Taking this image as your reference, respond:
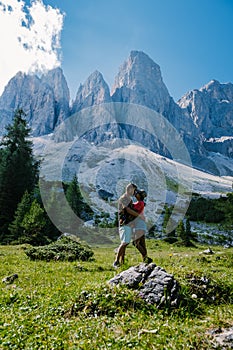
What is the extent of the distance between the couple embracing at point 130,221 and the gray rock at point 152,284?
388 centimetres

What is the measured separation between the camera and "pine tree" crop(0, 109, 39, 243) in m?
39.4

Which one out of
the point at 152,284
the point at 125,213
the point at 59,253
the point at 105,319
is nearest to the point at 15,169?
the point at 59,253

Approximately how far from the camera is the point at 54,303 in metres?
6.42

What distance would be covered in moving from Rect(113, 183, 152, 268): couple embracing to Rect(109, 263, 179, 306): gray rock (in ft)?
12.7

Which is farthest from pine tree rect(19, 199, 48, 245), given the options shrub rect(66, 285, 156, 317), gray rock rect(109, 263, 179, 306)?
shrub rect(66, 285, 156, 317)

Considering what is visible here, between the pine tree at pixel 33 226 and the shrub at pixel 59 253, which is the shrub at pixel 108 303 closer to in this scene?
the shrub at pixel 59 253

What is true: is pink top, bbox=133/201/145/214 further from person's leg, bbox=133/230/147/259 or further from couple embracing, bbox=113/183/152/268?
person's leg, bbox=133/230/147/259

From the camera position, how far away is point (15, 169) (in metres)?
41.8

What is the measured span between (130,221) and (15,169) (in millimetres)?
34417

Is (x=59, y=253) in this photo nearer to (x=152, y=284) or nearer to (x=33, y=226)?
(x=152, y=284)

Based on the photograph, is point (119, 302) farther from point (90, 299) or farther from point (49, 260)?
point (49, 260)

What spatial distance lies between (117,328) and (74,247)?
12.1 metres

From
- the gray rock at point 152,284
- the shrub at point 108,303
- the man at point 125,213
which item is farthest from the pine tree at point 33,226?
the shrub at point 108,303

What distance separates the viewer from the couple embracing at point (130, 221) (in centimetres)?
1141
